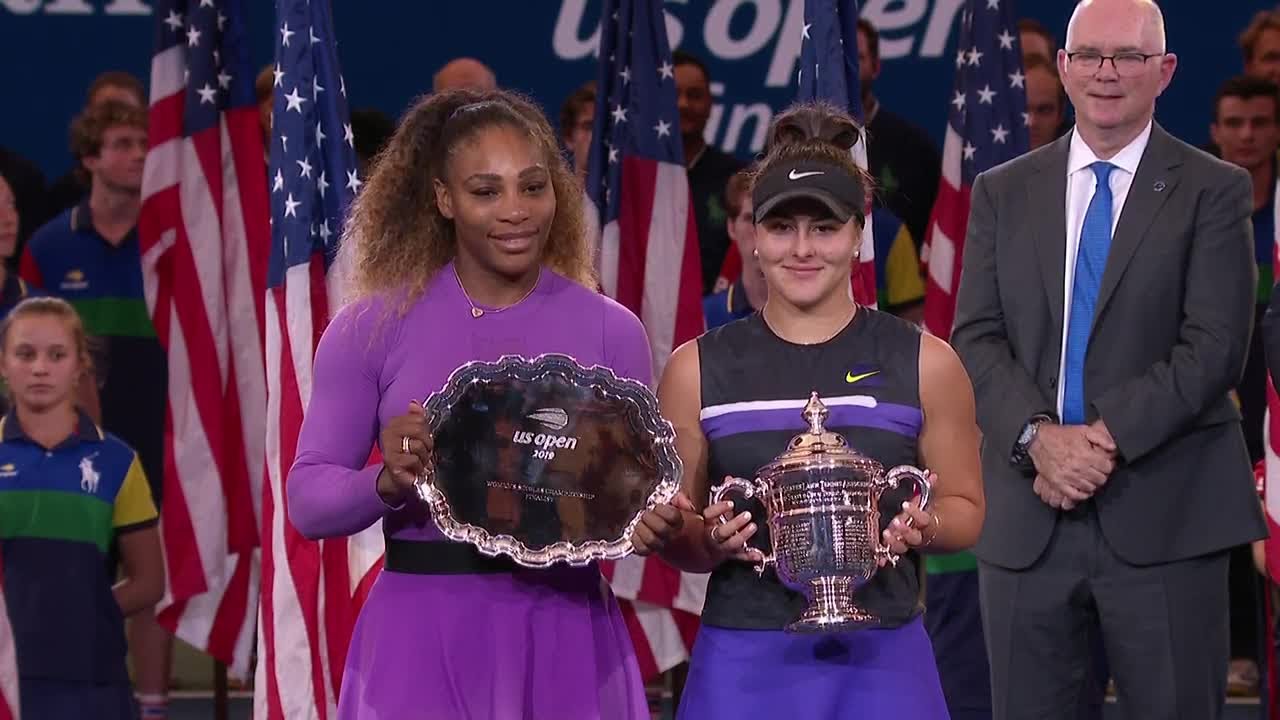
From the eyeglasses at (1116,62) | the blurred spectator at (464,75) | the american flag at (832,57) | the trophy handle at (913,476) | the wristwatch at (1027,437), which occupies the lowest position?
the trophy handle at (913,476)

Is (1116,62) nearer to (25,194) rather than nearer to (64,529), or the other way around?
(64,529)

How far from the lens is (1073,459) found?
13.5ft

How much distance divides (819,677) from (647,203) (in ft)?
9.90

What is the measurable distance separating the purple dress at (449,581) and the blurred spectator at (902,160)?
12.2ft

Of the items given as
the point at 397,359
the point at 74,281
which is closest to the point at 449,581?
the point at 397,359

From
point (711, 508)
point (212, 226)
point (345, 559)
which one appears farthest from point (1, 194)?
point (711, 508)

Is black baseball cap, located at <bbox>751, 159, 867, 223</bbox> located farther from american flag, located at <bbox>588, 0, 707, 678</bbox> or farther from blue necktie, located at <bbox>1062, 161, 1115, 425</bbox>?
american flag, located at <bbox>588, 0, 707, 678</bbox>

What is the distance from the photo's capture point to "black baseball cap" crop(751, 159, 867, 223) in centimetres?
319

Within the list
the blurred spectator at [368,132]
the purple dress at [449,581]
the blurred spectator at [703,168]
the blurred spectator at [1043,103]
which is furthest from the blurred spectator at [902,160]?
the purple dress at [449,581]

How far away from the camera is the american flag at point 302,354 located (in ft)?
15.2

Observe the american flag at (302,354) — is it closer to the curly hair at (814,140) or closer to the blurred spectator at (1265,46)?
the curly hair at (814,140)

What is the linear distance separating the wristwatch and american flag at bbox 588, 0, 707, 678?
1.80 metres

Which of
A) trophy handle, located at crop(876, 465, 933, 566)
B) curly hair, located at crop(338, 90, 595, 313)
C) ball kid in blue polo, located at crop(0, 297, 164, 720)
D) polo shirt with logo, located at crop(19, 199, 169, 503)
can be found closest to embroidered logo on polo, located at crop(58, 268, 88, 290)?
polo shirt with logo, located at crop(19, 199, 169, 503)

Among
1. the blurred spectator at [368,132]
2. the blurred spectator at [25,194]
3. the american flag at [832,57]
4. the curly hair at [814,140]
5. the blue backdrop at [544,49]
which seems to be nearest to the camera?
the curly hair at [814,140]
